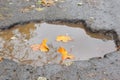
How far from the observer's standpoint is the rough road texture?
430cm

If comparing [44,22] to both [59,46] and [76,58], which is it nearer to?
[59,46]

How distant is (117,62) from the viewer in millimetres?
4574

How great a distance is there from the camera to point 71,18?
6.08 meters

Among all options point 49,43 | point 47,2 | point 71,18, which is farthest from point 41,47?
point 47,2

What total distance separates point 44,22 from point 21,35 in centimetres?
69

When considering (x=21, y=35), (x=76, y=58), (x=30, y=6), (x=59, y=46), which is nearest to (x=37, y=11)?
(x=30, y=6)

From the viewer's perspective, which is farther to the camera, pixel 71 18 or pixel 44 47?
pixel 71 18

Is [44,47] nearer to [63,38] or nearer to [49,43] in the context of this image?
[49,43]

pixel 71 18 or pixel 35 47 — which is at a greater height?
pixel 71 18

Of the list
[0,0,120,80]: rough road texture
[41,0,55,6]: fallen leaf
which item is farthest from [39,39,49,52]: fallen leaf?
[41,0,55,6]: fallen leaf

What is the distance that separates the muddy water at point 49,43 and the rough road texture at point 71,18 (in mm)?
220

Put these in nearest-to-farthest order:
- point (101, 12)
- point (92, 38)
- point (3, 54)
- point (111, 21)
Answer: point (3, 54) → point (92, 38) → point (111, 21) → point (101, 12)

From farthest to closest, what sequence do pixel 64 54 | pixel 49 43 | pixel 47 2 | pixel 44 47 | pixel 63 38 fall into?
pixel 47 2
pixel 63 38
pixel 49 43
pixel 44 47
pixel 64 54

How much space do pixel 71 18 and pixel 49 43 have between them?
111 centimetres
